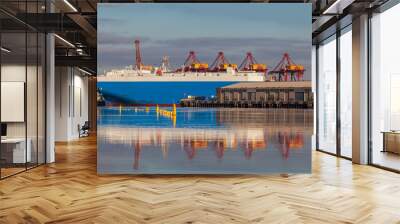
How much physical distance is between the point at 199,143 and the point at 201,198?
181 centimetres

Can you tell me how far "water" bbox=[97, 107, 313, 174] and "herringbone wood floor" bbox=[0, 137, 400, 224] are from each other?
197mm

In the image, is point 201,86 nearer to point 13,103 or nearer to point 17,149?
point 13,103

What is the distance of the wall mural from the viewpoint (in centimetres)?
709

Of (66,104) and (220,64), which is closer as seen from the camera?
(220,64)

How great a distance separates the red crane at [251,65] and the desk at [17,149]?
4295 millimetres

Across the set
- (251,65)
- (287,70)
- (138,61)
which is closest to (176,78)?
(138,61)

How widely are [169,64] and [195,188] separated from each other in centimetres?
231

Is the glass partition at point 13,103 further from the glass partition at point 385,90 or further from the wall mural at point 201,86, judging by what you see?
the glass partition at point 385,90

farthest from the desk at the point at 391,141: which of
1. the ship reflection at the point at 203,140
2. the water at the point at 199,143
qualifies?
the ship reflection at the point at 203,140

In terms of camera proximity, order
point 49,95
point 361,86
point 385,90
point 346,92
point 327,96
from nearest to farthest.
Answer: point 385,90
point 361,86
point 49,95
point 346,92
point 327,96

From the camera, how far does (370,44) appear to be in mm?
8641

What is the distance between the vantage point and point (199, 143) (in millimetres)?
7133

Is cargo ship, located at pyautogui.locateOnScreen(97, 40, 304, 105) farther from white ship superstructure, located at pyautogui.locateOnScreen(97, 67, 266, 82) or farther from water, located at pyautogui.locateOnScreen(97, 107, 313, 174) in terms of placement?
water, located at pyautogui.locateOnScreen(97, 107, 313, 174)

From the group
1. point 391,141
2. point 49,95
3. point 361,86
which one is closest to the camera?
point 391,141
